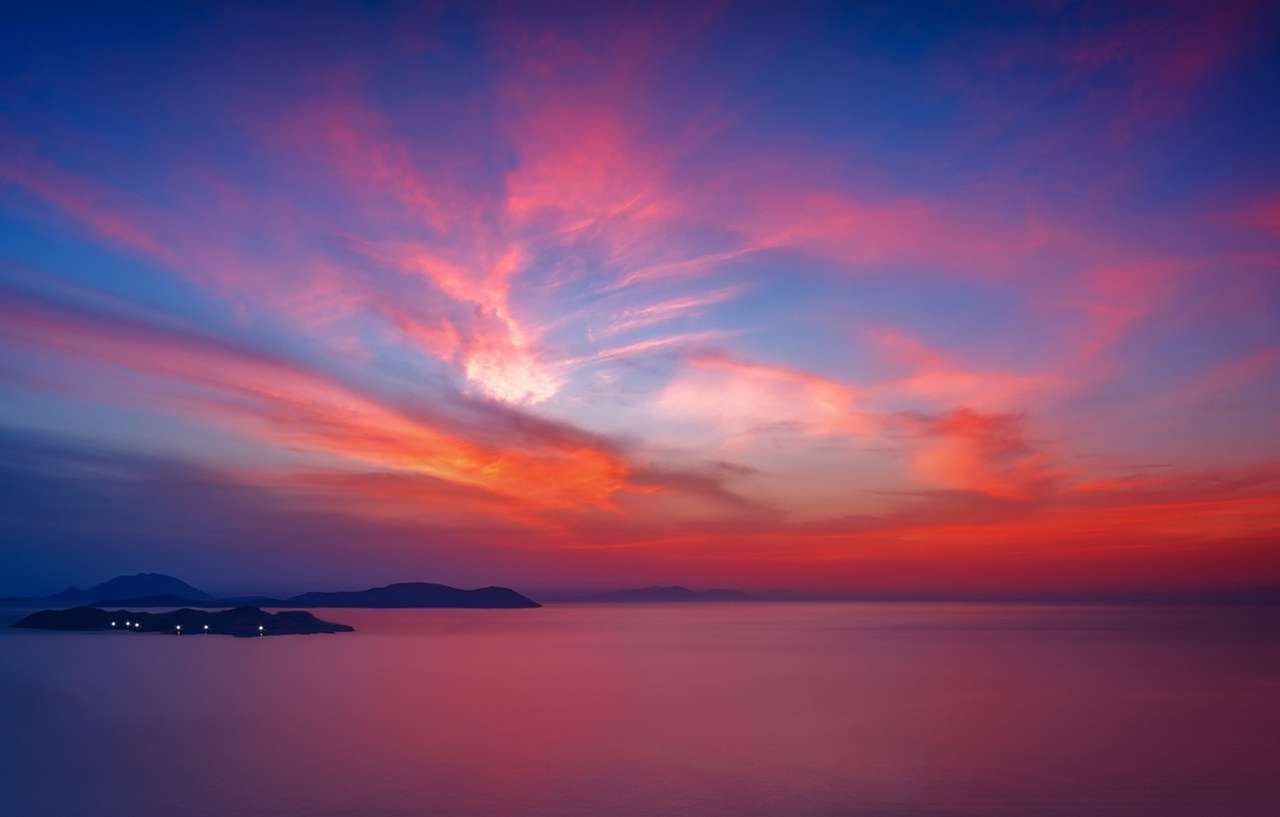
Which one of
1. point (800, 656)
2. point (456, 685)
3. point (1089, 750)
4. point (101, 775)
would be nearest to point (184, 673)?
point (456, 685)

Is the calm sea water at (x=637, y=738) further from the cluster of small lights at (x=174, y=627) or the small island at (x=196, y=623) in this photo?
the small island at (x=196, y=623)

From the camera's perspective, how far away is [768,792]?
22531mm

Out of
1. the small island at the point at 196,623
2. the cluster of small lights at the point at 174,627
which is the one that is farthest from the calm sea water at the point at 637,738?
the small island at the point at 196,623

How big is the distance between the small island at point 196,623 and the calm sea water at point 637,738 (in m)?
39.1

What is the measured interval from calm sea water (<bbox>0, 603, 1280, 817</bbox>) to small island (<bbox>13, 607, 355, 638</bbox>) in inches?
1540

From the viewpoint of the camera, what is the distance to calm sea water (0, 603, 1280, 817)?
22.2m

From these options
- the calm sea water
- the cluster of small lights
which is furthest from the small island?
the calm sea water

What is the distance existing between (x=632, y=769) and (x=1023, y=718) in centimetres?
1811

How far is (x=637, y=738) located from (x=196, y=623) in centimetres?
8867

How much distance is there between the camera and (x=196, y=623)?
336ft

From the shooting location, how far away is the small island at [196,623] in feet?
329

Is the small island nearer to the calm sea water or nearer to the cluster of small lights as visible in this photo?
the cluster of small lights

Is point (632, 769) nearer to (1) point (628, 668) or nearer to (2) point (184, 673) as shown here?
(1) point (628, 668)

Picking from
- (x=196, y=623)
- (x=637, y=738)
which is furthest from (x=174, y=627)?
(x=637, y=738)
